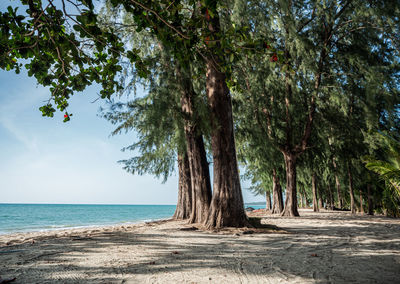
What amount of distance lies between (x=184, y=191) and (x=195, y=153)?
145 inches

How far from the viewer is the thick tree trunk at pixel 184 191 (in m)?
11.4

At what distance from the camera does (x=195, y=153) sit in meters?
8.36

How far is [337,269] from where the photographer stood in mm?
2939

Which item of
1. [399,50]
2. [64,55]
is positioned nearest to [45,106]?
[64,55]

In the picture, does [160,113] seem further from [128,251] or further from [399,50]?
[399,50]

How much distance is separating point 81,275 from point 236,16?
799 centimetres

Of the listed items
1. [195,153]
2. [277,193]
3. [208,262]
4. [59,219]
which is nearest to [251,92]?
[195,153]

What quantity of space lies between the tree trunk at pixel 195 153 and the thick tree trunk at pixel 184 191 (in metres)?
2.65

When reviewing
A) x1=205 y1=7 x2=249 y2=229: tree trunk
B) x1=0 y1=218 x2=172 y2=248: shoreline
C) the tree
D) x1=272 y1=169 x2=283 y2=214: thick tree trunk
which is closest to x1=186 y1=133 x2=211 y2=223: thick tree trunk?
x1=205 y1=7 x2=249 y2=229: tree trunk

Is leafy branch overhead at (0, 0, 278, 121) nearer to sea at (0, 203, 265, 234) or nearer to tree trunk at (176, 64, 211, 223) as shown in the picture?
tree trunk at (176, 64, 211, 223)

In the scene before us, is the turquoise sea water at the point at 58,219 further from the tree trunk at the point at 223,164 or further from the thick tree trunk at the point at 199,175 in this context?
the tree trunk at the point at 223,164

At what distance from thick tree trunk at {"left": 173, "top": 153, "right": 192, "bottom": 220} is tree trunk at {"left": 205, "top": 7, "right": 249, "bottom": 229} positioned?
417 cm

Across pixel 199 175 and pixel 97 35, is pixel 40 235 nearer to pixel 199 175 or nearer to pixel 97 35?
pixel 199 175

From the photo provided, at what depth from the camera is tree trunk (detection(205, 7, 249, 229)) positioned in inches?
264
